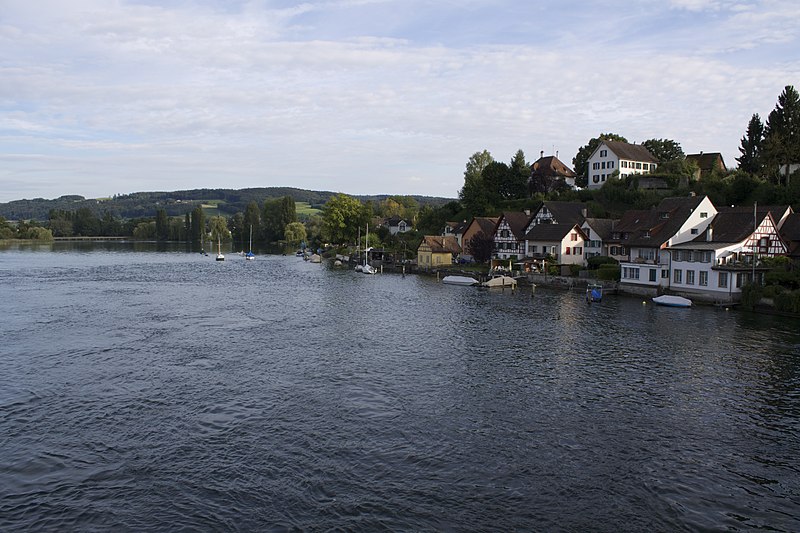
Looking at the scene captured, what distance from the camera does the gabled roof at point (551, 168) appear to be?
11194 centimetres

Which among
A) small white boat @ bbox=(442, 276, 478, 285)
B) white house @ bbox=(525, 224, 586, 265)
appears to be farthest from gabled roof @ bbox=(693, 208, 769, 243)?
small white boat @ bbox=(442, 276, 478, 285)

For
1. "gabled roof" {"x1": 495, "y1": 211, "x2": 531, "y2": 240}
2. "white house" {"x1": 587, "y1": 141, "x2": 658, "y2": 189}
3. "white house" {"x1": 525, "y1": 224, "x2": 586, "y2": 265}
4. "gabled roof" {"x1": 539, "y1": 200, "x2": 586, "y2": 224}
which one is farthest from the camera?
"white house" {"x1": 587, "y1": 141, "x2": 658, "y2": 189}

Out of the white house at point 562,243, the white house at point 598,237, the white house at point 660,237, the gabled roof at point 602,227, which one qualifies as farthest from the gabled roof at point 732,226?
the white house at point 562,243

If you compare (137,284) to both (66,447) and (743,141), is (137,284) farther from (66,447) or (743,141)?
(743,141)

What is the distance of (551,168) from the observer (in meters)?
113

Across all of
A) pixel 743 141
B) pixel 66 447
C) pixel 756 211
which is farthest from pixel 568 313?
pixel 743 141

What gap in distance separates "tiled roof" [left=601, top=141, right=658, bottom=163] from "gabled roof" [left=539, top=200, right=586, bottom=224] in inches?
581

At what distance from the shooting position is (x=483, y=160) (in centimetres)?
13388

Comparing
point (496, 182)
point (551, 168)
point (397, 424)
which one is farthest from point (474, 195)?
point (397, 424)

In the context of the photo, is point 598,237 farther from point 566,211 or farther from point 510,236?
point 510,236

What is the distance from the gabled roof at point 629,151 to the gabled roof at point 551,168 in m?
10.0

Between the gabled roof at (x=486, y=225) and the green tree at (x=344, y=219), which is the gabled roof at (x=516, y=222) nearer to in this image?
the gabled roof at (x=486, y=225)

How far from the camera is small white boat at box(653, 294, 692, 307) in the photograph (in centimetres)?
5578

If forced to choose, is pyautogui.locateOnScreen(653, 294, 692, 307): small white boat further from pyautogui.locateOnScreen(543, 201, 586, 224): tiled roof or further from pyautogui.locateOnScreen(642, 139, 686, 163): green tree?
pyautogui.locateOnScreen(642, 139, 686, 163): green tree
